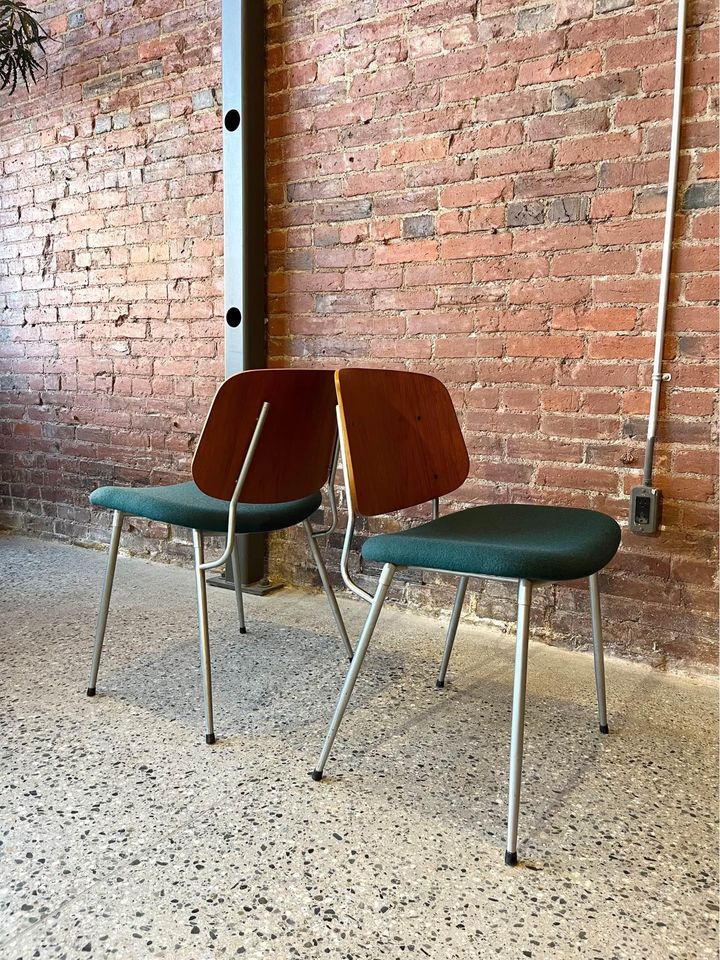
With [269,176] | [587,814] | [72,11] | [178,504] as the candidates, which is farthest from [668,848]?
[72,11]

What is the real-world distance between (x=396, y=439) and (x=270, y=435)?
282mm

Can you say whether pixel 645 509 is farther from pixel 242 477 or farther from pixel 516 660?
pixel 242 477

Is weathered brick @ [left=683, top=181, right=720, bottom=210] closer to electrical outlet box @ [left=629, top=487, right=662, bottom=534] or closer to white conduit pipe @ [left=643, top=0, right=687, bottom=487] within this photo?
white conduit pipe @ [left=643, top=0, right=687, bottom=487]

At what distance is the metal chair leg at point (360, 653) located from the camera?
4.43 feet

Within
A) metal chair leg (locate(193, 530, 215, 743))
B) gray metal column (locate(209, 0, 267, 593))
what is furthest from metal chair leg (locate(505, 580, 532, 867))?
gray metal column (locate(209, 0, 267, 593))

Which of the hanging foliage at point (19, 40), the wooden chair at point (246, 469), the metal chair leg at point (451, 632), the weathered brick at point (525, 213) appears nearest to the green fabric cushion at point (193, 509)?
the wooden chair at point (246, 469)

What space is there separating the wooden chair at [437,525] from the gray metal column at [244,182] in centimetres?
107

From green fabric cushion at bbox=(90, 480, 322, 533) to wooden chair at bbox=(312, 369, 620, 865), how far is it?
35cm

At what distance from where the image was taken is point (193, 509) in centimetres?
161

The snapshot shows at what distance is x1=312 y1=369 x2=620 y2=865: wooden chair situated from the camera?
1207 mm

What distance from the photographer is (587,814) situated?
4.38 ft

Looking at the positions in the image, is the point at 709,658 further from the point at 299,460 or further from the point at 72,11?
the point at 72,11

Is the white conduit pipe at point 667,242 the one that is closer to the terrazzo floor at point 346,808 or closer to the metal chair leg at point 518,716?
the terrazzo floor at point 346,808

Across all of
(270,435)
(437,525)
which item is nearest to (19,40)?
(270,435)
